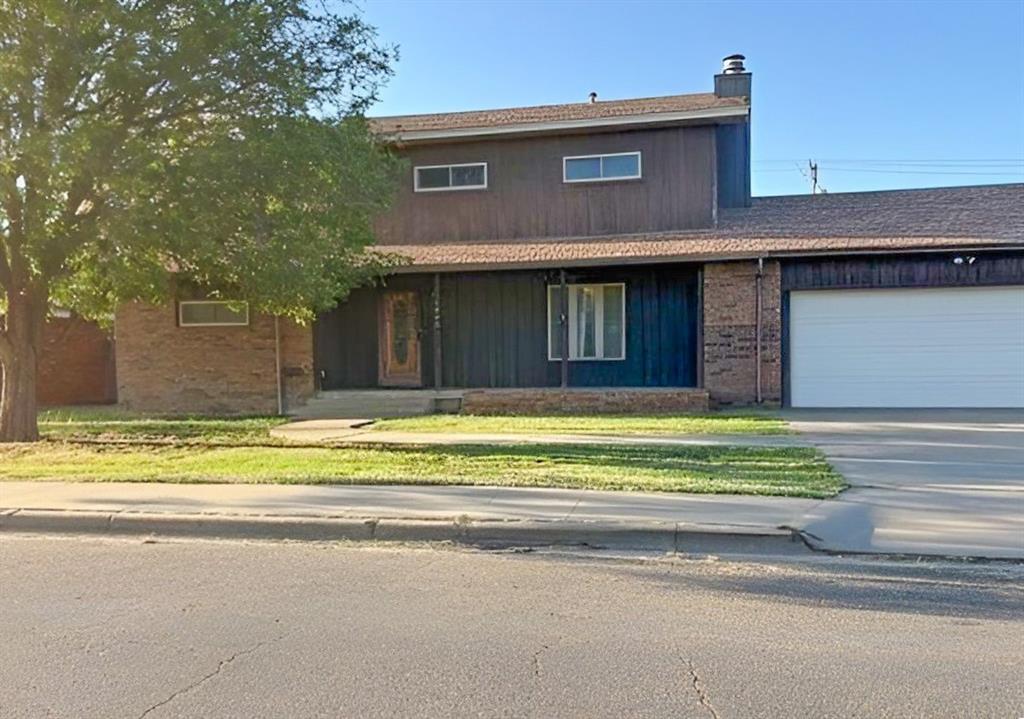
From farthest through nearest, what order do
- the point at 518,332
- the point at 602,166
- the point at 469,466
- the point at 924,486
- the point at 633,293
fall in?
the point at 602,166
the point at 518,332
the point at 633,293
the point at 469,466
the point at 924,486

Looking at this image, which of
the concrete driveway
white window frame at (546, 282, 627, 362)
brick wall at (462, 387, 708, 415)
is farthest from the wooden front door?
the concrete driveway

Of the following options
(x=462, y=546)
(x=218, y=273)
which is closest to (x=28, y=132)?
(x=218, y=273)

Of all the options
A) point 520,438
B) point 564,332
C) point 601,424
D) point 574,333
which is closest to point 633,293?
point 574,333

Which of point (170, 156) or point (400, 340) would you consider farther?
point (400, 340)

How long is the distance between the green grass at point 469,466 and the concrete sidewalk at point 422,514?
400 mm

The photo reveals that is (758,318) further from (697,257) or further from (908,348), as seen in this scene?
(908,348)

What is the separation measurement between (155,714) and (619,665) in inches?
83.7

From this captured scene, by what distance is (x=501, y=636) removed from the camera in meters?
4.05

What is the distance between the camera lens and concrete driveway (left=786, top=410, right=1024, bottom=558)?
Answer: 18.6 feet

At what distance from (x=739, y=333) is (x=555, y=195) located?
5.19 meters

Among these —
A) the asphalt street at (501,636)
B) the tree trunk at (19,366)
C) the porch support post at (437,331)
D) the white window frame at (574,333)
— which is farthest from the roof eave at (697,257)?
the asphalt street at (501,636)

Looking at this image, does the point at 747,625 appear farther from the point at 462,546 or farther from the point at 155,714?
the point at 155,714

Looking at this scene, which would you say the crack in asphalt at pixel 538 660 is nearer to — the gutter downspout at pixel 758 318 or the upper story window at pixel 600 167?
the gutter downspout at pixel 758 318

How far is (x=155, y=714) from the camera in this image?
10.6 ft
